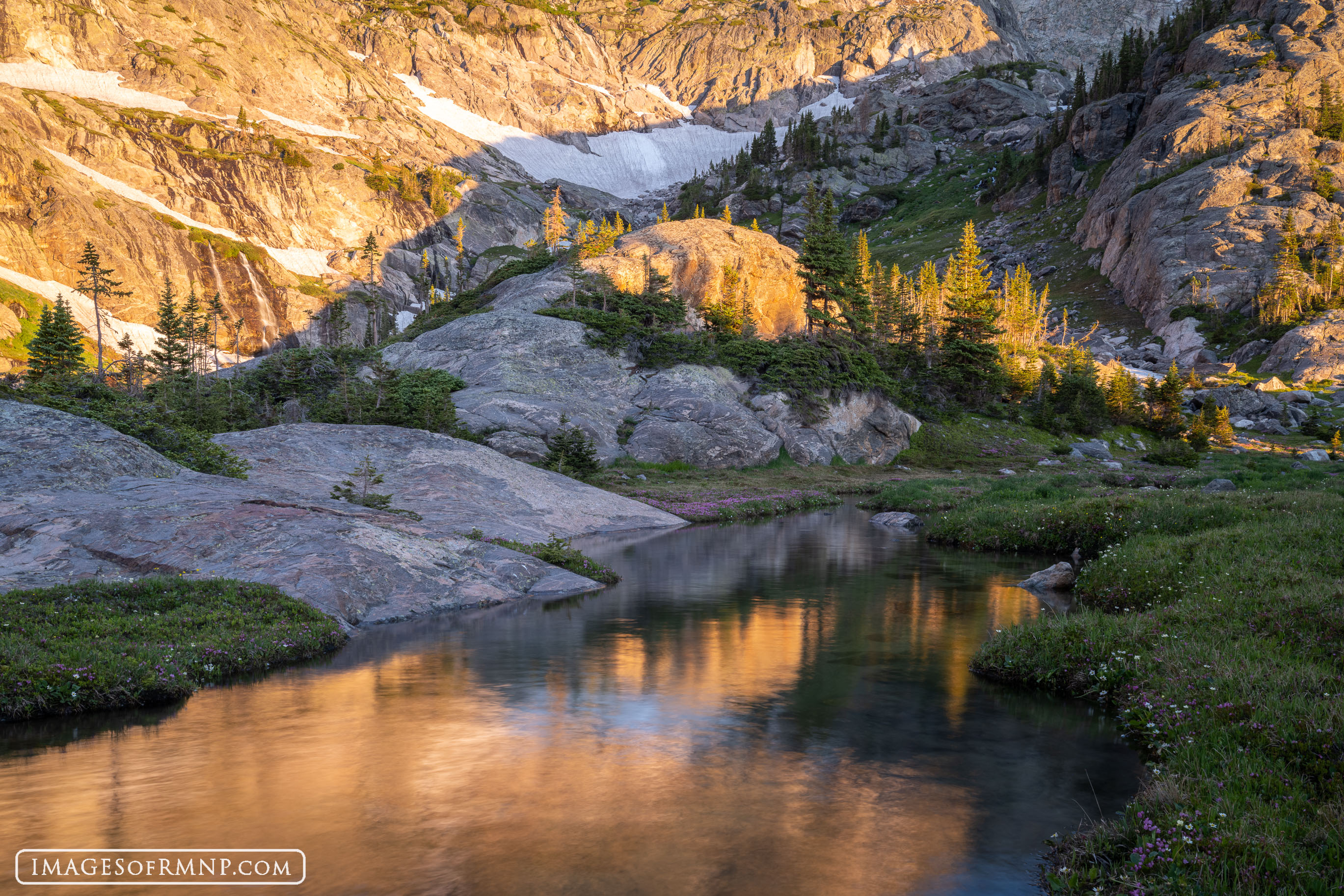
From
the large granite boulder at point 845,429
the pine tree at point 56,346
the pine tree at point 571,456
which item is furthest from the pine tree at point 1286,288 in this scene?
the pine tree at point 56,346

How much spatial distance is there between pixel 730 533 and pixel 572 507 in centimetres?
906

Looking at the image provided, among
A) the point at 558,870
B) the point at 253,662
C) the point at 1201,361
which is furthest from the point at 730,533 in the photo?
the point at 1201,361

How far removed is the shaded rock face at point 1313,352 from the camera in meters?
104

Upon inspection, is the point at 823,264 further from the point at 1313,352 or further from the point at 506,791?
the point at 1313,352

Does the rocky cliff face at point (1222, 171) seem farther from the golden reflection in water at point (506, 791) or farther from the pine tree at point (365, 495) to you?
the golden reflection in water at point (506, 791)

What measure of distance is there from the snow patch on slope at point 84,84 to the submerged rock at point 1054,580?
747 feet

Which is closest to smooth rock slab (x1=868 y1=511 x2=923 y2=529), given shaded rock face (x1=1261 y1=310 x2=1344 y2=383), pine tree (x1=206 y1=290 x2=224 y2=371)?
shaded rock face (x1=1261 y1=310 x2=1344 y2=383)

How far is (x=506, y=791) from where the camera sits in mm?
10875

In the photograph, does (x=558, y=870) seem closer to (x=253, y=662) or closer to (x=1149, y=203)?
(x=253, y=662)

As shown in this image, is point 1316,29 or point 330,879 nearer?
point 330,879

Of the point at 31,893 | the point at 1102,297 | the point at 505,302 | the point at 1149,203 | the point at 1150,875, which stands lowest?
the point at 31,893

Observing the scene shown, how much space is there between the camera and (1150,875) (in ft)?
24.6

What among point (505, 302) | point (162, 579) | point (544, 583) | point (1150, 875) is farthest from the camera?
point (505, 302)

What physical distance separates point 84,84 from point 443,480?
223 m
